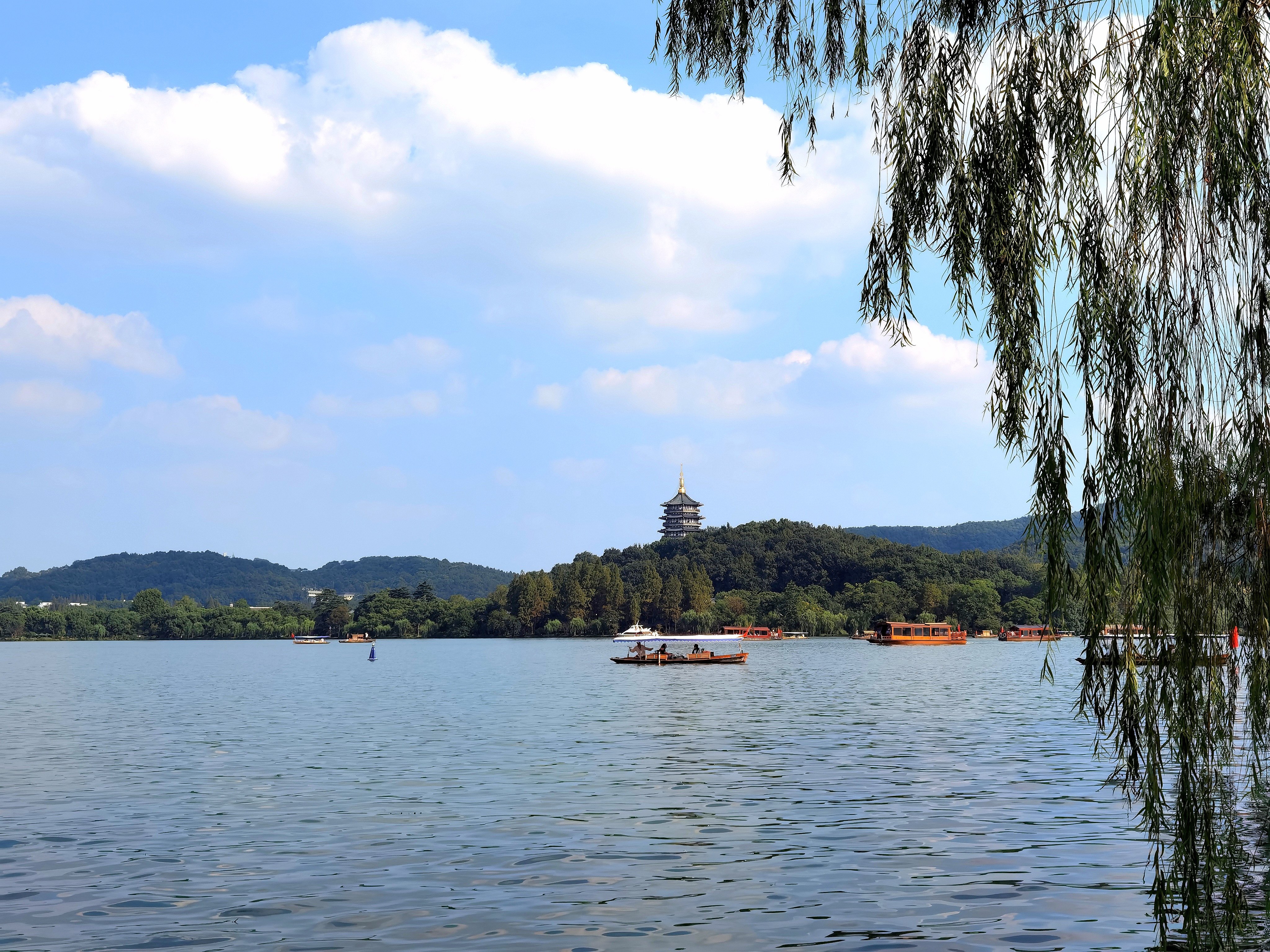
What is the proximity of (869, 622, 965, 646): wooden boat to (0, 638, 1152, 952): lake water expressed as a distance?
80062 mm

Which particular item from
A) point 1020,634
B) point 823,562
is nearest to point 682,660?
point 1020,634

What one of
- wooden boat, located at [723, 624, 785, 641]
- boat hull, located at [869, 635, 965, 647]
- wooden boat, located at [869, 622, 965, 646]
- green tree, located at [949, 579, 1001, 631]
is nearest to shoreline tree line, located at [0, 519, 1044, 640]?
green tree, located at [949, 579, 1001, 631]

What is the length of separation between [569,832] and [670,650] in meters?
110

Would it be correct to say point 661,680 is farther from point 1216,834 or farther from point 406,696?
point 1216,834

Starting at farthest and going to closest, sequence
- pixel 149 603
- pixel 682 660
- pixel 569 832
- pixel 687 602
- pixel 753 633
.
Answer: pixel 149 603 → pixel 687 602 → pixel 753 633 → pixel 682 660 → pixel 569 832

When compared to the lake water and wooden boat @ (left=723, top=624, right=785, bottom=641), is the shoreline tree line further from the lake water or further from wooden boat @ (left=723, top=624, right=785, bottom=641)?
the lake water

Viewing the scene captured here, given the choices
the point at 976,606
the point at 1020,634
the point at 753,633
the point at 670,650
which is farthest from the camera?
the point at 753,633

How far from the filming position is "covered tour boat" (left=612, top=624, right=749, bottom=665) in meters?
69.0

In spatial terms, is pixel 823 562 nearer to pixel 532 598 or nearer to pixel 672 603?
pixel 672 603

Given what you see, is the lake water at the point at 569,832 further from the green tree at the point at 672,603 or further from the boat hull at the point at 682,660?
the green tree at the point at 672,603

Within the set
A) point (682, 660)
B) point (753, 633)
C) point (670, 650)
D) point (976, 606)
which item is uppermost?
point (976, 606)

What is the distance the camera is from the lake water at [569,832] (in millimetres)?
11664

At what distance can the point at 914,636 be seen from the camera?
12450cm

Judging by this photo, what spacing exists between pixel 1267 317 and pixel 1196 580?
1.71m
